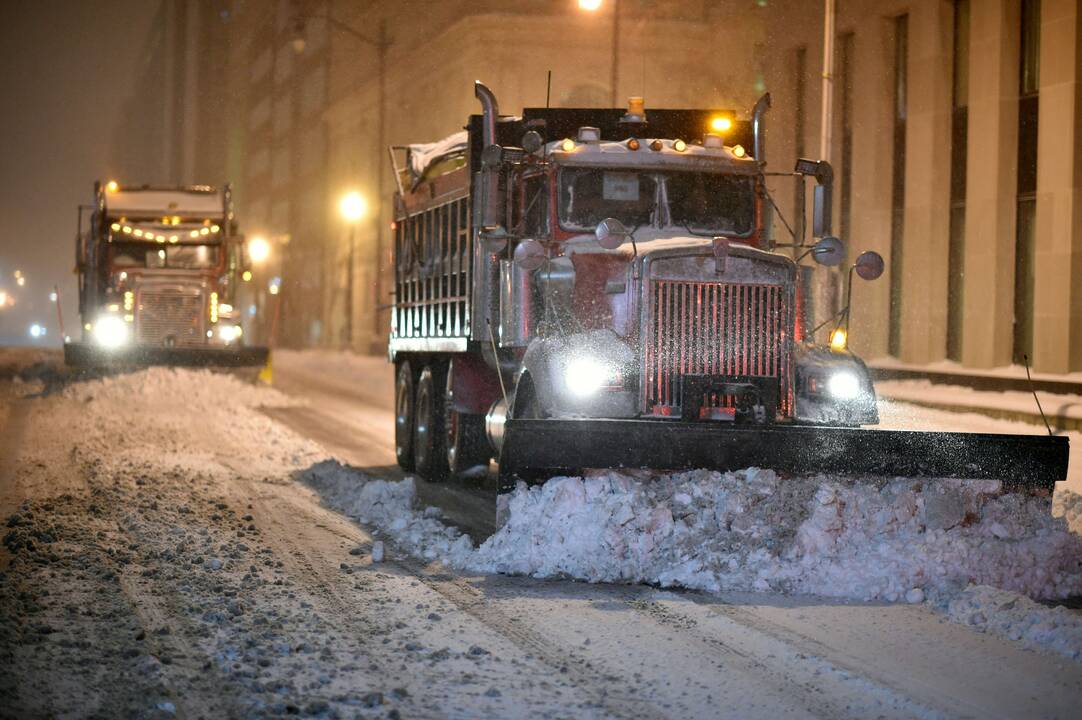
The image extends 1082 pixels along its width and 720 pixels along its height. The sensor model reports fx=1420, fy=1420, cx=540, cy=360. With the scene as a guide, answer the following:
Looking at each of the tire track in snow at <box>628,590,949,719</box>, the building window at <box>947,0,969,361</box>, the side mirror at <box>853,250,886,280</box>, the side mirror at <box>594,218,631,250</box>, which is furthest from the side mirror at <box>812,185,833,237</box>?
the building window at <box>947,0,969,361</box>

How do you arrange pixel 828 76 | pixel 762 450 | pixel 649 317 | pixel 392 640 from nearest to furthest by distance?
pixel 392 640 → pixel 762 450 → pixel 649 317 → pixel 828 76

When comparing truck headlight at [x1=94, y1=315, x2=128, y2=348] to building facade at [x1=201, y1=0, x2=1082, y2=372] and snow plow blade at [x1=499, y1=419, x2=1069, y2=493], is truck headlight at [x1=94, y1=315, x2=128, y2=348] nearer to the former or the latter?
building facade at [x1=201, y1=0, x2=1082, y2=372]

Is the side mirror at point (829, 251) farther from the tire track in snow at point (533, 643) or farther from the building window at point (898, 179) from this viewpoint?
the building window at point (898, 179)

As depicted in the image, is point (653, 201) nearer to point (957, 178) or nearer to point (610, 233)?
point (610, 233)

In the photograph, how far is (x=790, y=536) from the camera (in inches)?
339

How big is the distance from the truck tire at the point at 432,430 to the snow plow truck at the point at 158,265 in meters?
13.9

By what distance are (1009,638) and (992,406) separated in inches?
575

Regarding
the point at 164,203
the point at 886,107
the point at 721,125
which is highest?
the point at 886,107

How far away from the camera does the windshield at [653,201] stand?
11.1 m

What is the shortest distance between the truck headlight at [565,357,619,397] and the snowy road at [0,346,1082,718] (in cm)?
148

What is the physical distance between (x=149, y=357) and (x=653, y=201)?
1686 cm

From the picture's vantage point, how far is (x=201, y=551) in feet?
30.7

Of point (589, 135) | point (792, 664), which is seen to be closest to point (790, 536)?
point (792, 664)

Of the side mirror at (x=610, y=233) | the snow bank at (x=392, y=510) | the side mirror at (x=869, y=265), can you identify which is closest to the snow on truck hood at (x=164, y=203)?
the snow bank at (x=392, y=510)
